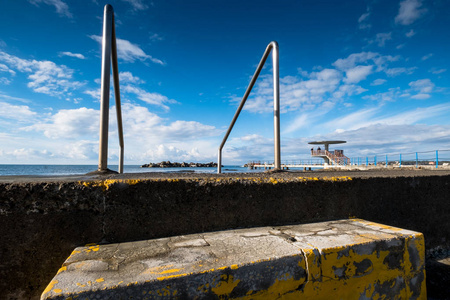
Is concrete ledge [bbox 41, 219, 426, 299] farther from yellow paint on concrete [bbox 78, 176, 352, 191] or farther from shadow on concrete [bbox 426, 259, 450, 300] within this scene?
shadow on concrete [bbox 426, 259, 450, 300]

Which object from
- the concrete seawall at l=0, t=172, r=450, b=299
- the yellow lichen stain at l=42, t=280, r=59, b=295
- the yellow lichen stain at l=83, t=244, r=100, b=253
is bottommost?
the yellow lichen stain at l=83, t=244, r=100, b=253

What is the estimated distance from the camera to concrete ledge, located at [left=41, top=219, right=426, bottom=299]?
3.03ft

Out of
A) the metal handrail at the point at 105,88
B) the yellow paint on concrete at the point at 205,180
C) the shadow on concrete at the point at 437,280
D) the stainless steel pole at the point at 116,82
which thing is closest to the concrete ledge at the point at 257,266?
the yellow paint on concrete at the point at 205,180

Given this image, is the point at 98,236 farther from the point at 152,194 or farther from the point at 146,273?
the point at 146,273

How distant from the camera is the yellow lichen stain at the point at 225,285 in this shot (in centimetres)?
100

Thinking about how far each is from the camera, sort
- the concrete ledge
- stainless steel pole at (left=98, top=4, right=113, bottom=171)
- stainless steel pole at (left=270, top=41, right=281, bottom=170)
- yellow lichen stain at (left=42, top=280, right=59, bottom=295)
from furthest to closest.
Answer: stainless steel pole at (left=270, top=41, right=281, bottom=170)
stainless steel pole at (left=98, top=4, right=113, bottom=171)
the concrete ledge
yellow lichen stain at (left=42, top=280, right=59, bottom=295)

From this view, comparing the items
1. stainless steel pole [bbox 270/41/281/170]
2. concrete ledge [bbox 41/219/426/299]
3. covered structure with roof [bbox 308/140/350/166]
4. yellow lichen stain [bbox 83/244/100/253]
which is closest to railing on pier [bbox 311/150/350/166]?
covered structure with roof [bbox 308/140/350/166]

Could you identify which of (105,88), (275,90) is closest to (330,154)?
(275,90)

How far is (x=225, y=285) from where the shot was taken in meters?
1.02

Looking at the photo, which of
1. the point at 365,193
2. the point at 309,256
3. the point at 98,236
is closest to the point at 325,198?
the point at 365,193

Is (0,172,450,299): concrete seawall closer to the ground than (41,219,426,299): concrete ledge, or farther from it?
farther from it

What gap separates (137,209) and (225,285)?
0.72 meters

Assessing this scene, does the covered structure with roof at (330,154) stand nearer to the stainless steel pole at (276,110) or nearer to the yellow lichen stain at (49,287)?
the stainless steel pole at (276,110)

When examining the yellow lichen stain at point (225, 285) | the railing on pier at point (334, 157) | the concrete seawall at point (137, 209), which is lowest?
the yellow lichen stain at point (225, 285)
